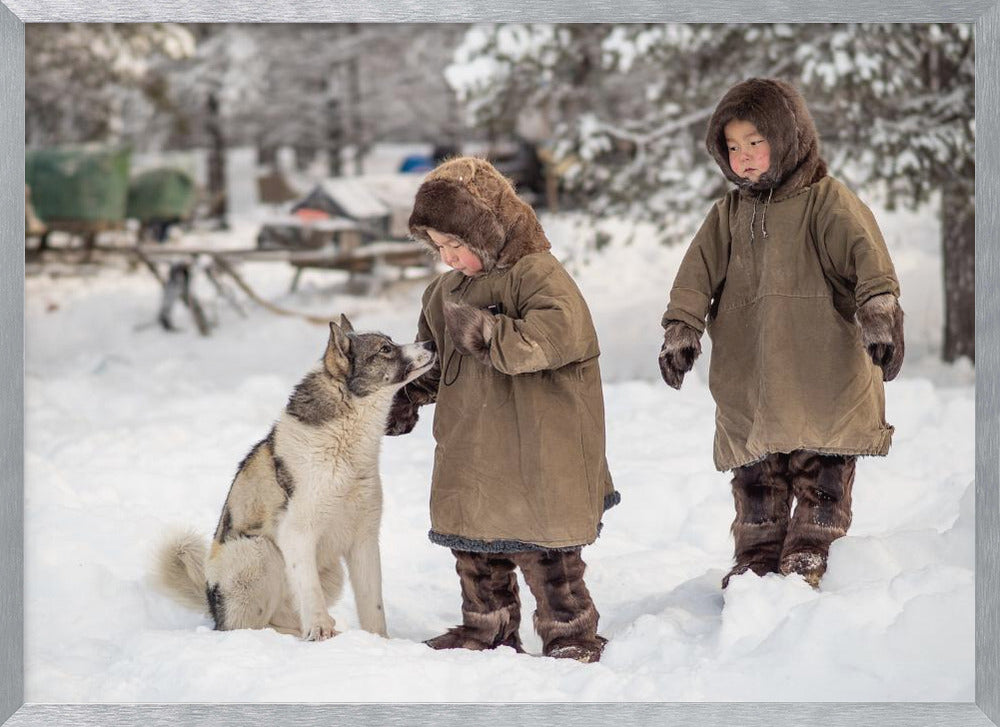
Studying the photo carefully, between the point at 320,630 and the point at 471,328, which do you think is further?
the point at 320,630

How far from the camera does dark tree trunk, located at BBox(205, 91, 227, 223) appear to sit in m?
17.0

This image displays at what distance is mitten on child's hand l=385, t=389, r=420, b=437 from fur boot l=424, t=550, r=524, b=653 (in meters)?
0.49

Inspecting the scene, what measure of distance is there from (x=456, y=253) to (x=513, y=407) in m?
0.51

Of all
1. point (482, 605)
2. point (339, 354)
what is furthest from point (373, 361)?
point (482, 605)

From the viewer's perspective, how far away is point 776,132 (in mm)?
3680

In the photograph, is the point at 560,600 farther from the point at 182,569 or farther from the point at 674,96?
the point at 674,96

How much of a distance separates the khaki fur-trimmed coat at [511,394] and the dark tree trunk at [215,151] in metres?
13.4

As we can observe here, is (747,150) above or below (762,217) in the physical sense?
above

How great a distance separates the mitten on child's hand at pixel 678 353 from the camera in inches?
149

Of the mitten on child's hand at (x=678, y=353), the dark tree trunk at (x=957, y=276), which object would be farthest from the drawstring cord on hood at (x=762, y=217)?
the dark tree trunk at (x=957, y=276)

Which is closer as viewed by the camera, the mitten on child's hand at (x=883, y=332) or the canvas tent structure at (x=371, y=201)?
the mitten on child's hand at (x=883, y=332)

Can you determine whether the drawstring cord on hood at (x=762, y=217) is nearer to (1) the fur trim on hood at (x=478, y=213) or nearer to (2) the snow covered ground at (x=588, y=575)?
(1) the fur trim on hood at (x=478, y=213)

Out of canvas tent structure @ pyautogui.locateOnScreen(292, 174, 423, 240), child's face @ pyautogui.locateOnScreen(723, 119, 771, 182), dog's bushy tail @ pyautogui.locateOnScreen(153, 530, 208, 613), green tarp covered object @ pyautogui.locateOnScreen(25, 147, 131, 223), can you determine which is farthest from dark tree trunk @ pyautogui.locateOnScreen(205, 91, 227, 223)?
child's face @ pyautogui.locateOnScreen(723, 119, 771, 182)

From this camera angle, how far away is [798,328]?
12.2 ft
